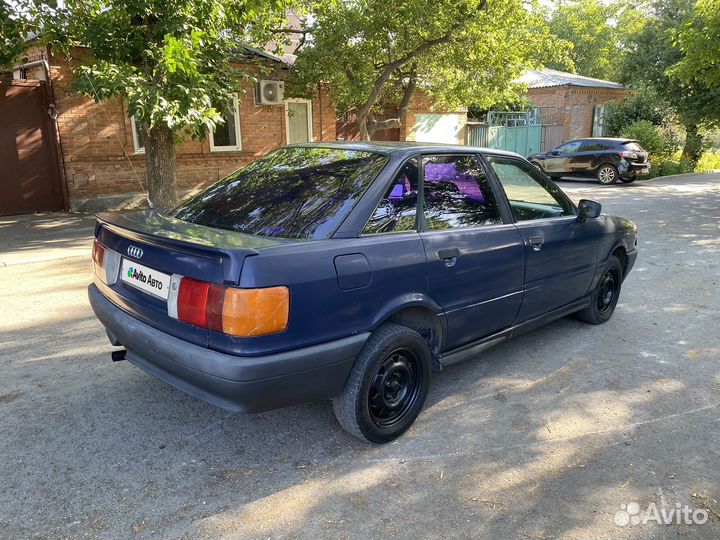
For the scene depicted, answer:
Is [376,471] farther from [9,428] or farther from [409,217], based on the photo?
[9,428]

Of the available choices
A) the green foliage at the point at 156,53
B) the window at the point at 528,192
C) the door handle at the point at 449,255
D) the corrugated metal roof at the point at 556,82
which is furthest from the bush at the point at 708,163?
the door handle at the point at 449,255

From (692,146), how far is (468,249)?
77.9ft

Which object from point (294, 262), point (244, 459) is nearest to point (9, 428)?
point (244, 459)

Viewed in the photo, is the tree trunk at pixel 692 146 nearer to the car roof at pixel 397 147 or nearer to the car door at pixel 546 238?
the car door at pixel 546 238

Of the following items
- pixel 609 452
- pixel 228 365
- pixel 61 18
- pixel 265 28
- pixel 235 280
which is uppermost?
pixel 265 28

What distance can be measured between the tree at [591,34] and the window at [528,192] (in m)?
44.3

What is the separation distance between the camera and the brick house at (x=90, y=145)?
35.8 ft

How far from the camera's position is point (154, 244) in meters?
2.85

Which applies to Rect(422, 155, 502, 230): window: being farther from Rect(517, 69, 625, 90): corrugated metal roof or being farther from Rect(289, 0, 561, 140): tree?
Rect(517, 69, 625, 90): corrugated metal roof

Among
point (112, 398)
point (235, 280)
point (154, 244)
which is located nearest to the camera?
point (235, 280)

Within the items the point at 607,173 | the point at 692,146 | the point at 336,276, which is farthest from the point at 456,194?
the point at 692,146

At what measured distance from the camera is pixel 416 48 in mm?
12562

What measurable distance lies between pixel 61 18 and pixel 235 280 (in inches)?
324

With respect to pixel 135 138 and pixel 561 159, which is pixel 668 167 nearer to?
pixel 561 159
